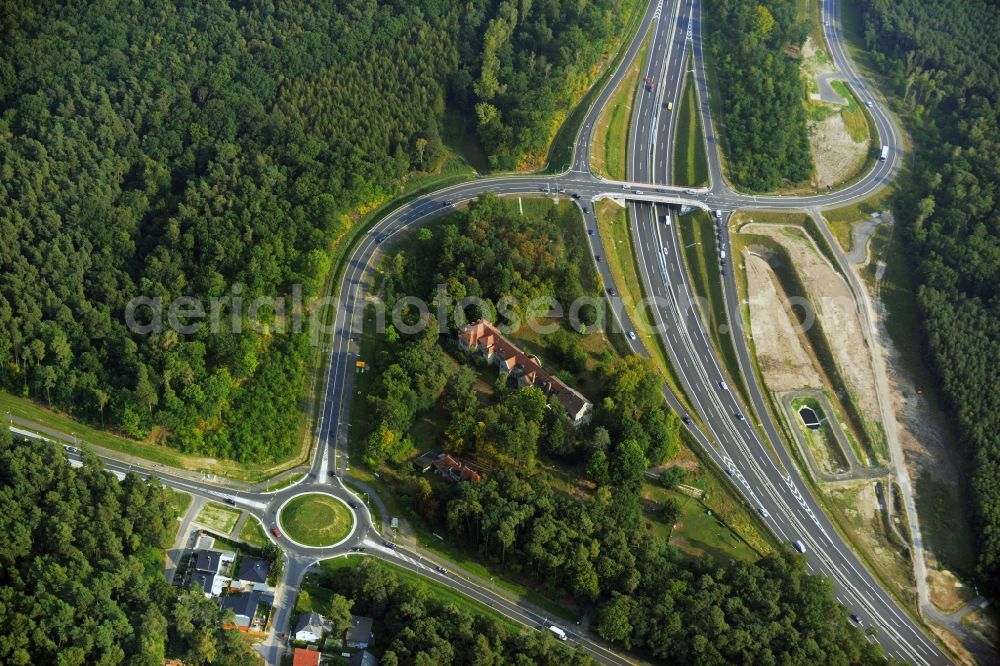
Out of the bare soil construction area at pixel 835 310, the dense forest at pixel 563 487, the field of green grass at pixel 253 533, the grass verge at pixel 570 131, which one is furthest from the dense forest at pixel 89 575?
the bare soil construction area at pixel 835 310

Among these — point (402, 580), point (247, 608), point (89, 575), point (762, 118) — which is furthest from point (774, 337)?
point (89, 575)

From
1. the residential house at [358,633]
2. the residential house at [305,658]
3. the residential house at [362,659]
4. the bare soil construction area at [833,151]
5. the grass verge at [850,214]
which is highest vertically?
the bare soil construction area at [833,151]

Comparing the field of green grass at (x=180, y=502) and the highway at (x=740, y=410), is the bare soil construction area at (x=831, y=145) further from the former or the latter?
the field of green grass at (x=180, y=502)

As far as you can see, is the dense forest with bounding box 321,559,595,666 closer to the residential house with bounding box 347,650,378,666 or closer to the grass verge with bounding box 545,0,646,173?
the residential house with bounding box 347,650,378,666

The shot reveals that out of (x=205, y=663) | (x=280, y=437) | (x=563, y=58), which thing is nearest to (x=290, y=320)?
(x=280, y=437)

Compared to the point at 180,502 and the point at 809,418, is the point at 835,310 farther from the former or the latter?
the point at 180,502

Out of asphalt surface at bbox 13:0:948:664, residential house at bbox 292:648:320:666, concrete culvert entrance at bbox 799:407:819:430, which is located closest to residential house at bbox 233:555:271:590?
asphalt surface at bbox 13:0:948:664
